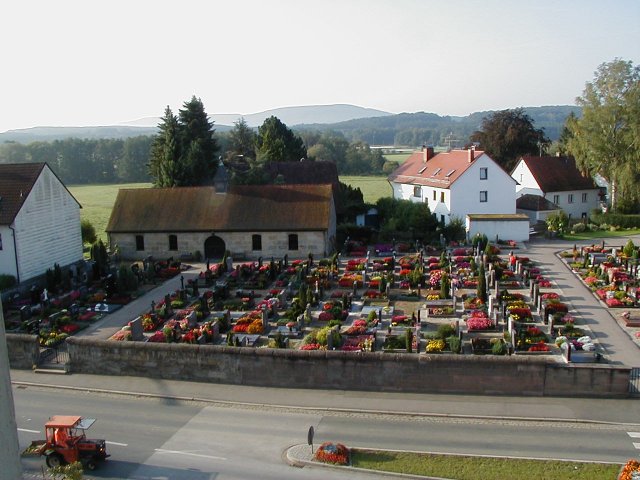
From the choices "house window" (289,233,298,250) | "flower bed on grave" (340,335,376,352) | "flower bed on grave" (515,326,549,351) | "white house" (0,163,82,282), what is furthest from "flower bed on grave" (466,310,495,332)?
"white house" (0,163,82,282)

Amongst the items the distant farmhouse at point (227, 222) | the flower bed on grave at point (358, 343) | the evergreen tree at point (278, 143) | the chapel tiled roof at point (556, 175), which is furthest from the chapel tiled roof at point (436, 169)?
the flower bed on grave at point (358, 343)

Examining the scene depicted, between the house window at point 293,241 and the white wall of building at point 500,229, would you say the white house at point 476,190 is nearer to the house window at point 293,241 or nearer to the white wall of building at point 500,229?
the white wall of building at point 500,229

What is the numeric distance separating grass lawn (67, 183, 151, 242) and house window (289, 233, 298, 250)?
29.3 meters

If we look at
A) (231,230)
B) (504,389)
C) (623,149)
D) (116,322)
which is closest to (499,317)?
(504,389)

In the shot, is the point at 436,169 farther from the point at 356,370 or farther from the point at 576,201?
the point at 356,370

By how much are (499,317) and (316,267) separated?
55.0 ft

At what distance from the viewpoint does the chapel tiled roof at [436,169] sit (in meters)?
60.4

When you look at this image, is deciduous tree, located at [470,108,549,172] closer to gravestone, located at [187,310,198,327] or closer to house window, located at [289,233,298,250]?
house window, located at [289,233,298,250]

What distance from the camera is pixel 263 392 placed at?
81.4ft

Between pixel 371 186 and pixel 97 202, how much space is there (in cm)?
5141

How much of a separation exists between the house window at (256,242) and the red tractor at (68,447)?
30.3 meters

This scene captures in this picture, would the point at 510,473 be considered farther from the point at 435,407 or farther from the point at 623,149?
the point at 623,149

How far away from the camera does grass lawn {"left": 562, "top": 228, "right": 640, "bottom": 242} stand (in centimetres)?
5675

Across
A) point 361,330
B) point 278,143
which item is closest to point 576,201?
point 278,143
